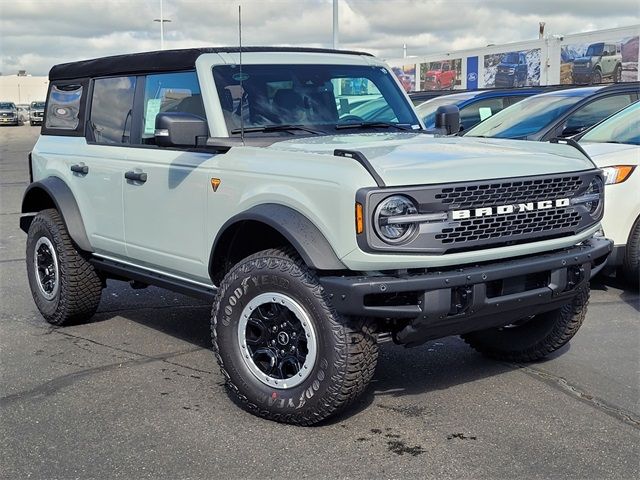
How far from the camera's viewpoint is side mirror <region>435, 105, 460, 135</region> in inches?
232

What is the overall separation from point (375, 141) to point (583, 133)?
3.70m

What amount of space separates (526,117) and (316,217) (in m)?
5.57

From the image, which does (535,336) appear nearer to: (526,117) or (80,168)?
(80,168)

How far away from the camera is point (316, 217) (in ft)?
13.3

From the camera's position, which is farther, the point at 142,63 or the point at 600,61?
the point at 600,61

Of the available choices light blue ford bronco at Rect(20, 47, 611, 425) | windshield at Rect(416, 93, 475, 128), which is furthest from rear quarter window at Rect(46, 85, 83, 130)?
windshield at Rect(416, 93, 475, 128)

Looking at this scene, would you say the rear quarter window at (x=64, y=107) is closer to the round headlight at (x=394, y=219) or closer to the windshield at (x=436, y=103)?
the round headlight at (x=394, y=219)

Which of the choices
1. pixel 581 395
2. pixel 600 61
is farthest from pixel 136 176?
pixel 600 61

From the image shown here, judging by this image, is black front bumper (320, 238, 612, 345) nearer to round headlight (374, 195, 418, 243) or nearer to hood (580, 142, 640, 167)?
round headlight (374, 195, 418, 243)

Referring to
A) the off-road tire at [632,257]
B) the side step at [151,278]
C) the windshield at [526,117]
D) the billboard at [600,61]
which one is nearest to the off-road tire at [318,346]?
the side step at [151,278]

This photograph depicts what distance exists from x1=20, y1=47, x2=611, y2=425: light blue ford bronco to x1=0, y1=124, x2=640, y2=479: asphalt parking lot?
27 cm

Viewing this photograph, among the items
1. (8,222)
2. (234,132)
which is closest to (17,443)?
(234,132)

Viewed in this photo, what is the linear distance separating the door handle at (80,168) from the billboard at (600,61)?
51.1 feet

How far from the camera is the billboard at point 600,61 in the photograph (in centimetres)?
1886
